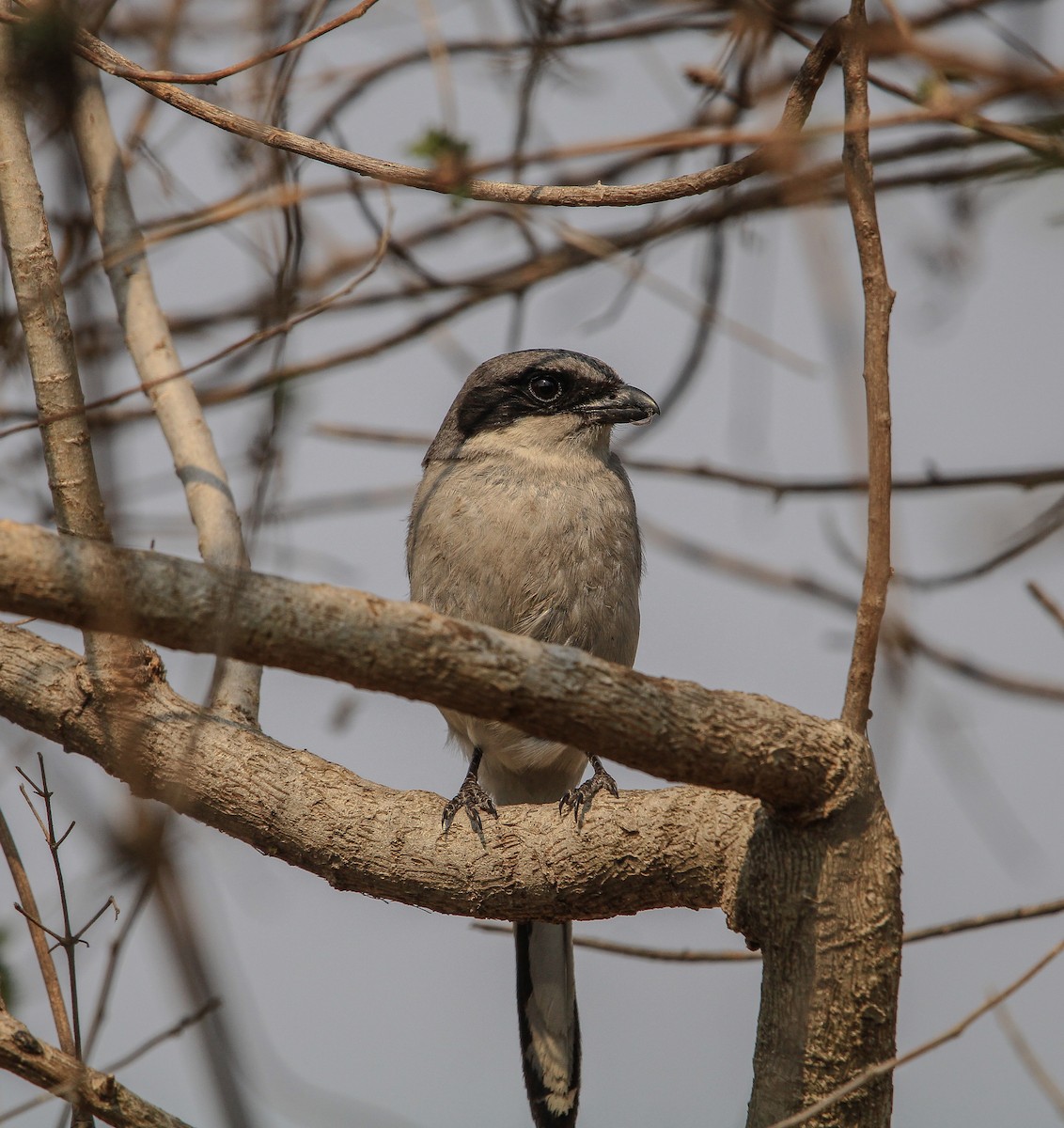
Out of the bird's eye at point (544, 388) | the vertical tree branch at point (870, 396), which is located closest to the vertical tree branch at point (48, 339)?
the vertical tree branch at point (870, 396)

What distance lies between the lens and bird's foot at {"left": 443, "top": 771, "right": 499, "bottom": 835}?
11.2 feet

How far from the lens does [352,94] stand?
17.2 feet

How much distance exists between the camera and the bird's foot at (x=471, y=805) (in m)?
3.43

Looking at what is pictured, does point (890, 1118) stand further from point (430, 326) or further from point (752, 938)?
point (430, 326)

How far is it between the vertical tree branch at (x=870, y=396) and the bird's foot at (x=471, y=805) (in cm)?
111

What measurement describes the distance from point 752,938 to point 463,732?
7.68ft

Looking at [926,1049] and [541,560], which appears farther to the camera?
[541,560]

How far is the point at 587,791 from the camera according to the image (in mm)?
4262

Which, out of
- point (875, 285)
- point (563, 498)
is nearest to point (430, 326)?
point (563, 498)

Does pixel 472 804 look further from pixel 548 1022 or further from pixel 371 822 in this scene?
pixel 548 1022

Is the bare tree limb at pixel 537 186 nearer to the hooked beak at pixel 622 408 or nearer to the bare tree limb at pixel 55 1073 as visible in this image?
the bare tree limb at pixel 55 1073

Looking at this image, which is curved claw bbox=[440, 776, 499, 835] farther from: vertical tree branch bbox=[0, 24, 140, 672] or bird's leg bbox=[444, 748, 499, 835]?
vertical tree branch bbox=[0, 24, 140, 672]

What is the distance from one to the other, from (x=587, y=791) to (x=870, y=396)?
76.5 inches

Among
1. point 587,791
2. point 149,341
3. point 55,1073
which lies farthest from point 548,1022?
point 149,341
